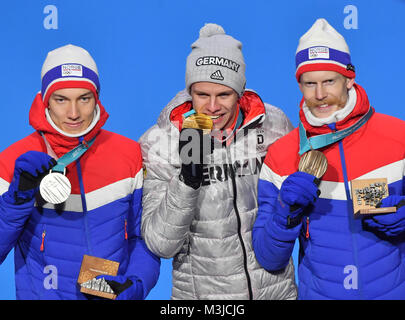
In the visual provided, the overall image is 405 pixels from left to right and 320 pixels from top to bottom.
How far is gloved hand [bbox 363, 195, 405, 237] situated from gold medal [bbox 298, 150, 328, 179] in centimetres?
29

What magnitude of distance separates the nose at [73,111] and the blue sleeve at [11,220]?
0.42 metres

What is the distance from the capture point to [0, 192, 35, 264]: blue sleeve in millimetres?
3121

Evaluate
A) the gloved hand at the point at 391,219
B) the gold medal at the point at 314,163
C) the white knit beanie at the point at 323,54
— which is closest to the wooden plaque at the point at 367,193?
the gloved hand at the point at 391,219

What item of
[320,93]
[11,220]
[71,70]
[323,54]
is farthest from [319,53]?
[11,220]

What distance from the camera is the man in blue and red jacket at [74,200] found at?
128 inches

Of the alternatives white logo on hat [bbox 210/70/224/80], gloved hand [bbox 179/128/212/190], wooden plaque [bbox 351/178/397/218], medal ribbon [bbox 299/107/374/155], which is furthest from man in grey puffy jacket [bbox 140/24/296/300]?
wooden plaque [bbox 351/178/397/218]

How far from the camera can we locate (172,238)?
3.28 metres

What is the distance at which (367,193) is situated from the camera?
3113mm

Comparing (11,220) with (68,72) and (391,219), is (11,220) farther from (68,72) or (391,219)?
(391,219)

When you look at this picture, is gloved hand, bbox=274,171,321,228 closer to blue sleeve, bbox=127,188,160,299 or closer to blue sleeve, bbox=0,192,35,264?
blue sleeve, bbox=127,188,160,299

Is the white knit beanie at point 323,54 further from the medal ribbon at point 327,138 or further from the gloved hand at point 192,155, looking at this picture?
the gloved hand at point 192,155

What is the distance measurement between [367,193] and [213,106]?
2.67 feet
